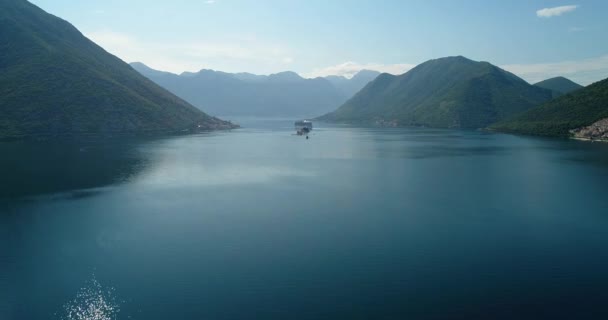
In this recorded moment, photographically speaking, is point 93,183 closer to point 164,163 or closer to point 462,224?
point 164,163

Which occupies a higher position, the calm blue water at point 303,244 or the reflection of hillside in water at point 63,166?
the reflection of hillside in water at point 63,166

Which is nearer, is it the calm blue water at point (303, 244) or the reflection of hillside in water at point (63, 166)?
the calm blue water at point (303, 244)

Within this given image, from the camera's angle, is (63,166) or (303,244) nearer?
(303,244)

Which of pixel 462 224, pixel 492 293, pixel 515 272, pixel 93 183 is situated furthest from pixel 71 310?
pixel 93 183

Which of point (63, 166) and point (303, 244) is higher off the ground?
point (63, 166)
